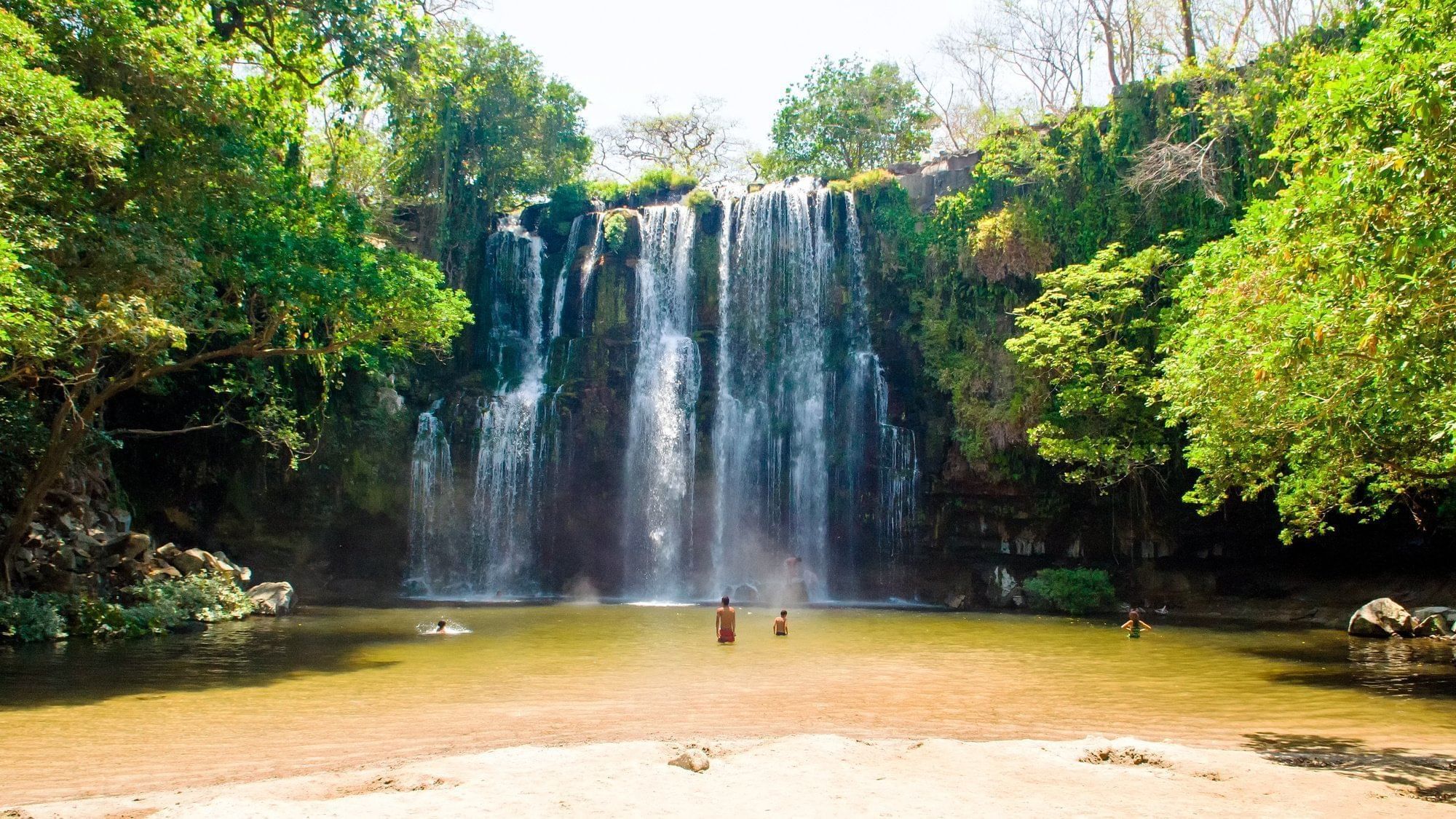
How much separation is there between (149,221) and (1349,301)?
14.2m

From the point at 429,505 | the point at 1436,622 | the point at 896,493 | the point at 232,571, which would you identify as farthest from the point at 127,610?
the point at 1436,622

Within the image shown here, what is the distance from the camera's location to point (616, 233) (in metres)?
29.9

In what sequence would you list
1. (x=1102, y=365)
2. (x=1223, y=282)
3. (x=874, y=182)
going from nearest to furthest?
(x=1223, y=282) < (x=1102, y=365) < (x=874, y=182)

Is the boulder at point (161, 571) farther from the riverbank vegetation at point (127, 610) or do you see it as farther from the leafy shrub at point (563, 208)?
the leafy shrub at point (563, 208)

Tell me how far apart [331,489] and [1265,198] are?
945 inches

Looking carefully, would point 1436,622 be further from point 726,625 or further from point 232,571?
point 232,571

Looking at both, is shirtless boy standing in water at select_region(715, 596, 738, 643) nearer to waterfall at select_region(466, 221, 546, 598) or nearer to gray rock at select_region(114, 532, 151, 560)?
gray rock at select_region(114, 532, 151, 560)

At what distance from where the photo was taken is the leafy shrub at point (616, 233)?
98.1 feet

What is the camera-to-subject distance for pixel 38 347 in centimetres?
1047

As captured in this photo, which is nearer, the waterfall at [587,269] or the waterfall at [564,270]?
the waterfall at [587,269]

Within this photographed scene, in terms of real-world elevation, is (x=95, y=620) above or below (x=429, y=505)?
below

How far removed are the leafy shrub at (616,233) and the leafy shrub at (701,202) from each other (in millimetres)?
2088

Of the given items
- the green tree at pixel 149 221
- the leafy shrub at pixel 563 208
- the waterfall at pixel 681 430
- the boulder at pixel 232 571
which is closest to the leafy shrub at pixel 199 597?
the boulder at pixel 232 571

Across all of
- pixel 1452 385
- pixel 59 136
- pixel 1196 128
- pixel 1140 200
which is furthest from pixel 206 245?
pixel 1196 128
